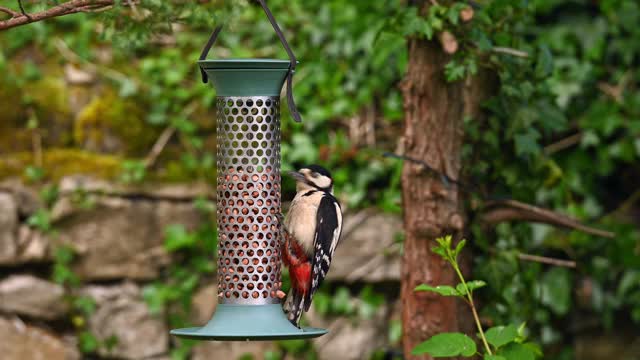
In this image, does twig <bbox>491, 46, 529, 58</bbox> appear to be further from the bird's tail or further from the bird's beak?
the bird's tail

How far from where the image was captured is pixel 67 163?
18.8 ft

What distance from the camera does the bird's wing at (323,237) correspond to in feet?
13.1

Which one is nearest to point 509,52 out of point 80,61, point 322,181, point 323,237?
point 322,181

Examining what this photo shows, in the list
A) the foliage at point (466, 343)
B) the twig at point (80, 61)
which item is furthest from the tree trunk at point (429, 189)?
the twig at point (80, 61)

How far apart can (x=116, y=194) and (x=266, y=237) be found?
2.17 metres

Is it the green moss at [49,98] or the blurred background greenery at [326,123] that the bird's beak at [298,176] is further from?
the green moss at [49,98]

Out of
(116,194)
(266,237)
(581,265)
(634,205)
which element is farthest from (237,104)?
(634,205)

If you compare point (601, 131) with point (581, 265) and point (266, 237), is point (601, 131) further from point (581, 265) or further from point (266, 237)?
point (266, 237)

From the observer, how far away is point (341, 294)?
231 inches

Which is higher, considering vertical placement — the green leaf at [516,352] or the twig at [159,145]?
the twig at [159,145]

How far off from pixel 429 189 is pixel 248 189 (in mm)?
777

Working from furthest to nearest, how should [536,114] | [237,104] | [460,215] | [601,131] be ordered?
[601,131] < [536,114] < [460,215] < [237,104]

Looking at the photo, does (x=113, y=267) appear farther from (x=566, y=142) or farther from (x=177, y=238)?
(x=566, y=142)

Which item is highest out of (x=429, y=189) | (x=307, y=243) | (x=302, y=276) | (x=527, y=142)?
(x=527, y=142)
